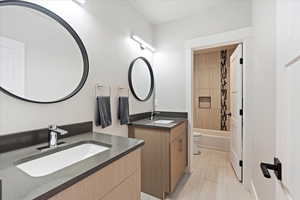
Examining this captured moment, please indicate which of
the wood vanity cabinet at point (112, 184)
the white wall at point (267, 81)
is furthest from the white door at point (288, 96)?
the wood vanity cabinet at point (112, 184)

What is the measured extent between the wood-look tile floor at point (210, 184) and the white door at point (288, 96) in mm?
1486

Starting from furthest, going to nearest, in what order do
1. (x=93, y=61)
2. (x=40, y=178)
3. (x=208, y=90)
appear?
1. (x=208, y=90)
2. (x=93, y=61)
3. (x=40, y=178)

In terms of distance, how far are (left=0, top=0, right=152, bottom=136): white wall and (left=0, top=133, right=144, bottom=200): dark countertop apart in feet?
0.73

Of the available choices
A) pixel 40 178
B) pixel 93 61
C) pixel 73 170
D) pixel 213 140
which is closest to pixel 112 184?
pixel 73 170

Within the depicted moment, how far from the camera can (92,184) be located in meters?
0.76

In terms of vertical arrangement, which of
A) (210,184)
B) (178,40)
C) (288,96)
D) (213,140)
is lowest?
(210,184)

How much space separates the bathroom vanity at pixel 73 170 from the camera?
23.3 inches

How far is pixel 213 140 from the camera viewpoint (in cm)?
352

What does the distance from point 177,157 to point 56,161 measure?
1.45 metres

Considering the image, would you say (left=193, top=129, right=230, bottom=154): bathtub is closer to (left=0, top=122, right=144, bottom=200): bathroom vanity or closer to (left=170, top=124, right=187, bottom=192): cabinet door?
(left=170, top=124, right=187, bottom=192): cabinet door

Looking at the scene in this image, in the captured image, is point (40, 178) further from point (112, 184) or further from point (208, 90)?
point (208, 90)

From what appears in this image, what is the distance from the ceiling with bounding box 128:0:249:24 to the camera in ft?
A: 6.93

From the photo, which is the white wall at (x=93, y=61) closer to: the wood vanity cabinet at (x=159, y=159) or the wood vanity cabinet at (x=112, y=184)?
the wood vanity cabinet at (x=159, y=159)

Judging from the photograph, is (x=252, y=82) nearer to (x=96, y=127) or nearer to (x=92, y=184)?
(x=96, y=127)
